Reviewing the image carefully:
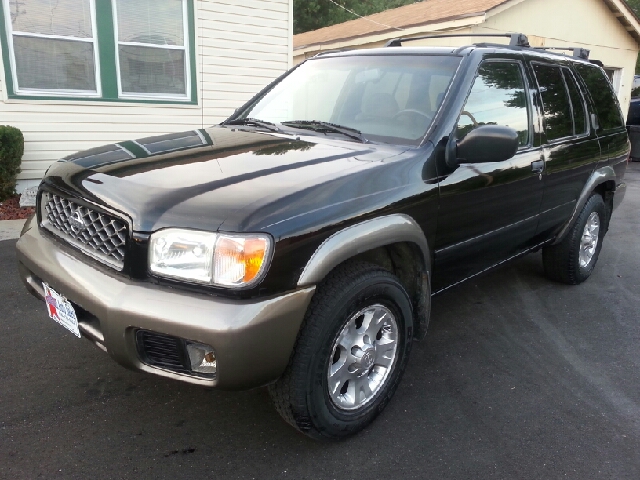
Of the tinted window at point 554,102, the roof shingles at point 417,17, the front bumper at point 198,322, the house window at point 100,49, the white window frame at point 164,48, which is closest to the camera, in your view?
the front bumper at point 198,322

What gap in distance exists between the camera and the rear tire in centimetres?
466

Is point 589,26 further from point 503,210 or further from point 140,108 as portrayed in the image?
point 503,210

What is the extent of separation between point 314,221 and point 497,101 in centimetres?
184

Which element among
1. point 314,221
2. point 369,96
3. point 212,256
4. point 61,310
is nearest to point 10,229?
point 61,310

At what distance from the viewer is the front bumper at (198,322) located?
2104mm

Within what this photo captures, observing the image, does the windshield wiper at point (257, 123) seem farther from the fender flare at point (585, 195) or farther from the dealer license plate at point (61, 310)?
the fender flare at point (585, 195)

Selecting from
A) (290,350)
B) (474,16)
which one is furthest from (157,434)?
(474,16)

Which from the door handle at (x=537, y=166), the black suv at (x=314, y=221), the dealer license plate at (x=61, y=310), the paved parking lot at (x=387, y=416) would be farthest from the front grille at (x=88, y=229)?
the door handle at (x=537, y=166)

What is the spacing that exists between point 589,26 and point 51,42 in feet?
42.8

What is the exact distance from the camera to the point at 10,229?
6309 mm

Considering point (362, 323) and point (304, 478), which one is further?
point (362, 323)

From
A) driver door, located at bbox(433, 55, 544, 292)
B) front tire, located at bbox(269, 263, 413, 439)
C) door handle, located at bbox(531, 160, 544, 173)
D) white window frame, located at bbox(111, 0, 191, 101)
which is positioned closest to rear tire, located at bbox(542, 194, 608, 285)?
driver door, located at bbox(433, 55, 544, 292)

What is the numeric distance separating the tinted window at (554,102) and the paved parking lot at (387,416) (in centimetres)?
144

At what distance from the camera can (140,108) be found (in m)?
8.17
